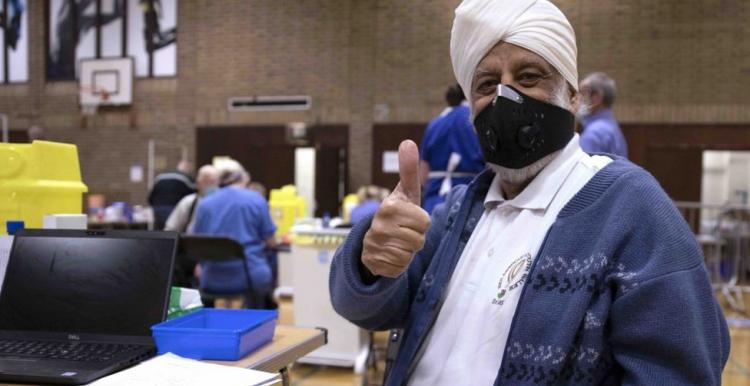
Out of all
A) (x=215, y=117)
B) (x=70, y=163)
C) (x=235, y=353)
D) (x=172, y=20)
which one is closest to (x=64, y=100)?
(x=215, y=117)

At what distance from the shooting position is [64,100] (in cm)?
995

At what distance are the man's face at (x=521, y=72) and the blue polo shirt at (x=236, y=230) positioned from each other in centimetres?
276

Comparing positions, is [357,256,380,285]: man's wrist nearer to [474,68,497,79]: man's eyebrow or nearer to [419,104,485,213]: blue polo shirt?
[474,68,497,79]: man's eyebrow

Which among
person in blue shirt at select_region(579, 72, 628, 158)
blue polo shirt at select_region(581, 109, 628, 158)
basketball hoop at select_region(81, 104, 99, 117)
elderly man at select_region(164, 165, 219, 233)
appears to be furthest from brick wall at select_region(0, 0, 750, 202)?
blue polo shirt at select_region(581, 109, 628, 158)

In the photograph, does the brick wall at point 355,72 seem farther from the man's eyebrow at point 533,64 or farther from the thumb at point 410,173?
the thumb at point 410,173

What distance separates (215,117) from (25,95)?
3.23 meters

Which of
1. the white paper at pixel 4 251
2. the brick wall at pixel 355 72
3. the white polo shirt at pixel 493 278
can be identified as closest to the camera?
the white polo shirt at pixel 493 278

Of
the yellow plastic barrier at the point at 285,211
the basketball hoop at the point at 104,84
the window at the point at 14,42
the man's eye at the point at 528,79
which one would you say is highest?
the window at the point at 14,42

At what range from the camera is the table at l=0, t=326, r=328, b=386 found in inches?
47.6

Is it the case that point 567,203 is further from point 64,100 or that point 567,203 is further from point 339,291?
point 64,100

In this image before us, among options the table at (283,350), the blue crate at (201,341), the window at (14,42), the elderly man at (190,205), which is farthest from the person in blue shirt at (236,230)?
the window at (14,42)

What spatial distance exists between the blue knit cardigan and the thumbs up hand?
0.23m

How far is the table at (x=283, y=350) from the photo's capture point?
1208 millimetres

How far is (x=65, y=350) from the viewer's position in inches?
47.6
